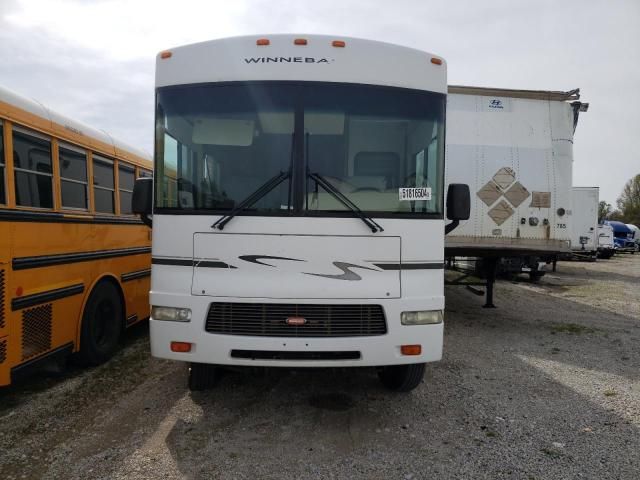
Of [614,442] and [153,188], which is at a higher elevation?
[153,188]

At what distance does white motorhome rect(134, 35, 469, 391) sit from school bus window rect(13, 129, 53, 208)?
104 cm

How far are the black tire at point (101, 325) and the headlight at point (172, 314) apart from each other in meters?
1.79

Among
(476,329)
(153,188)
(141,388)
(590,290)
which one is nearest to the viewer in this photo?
(153,188)

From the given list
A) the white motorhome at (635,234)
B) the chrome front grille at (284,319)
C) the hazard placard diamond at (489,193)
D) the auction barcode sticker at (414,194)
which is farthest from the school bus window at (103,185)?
the white motorhome at (635,234)

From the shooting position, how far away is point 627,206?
59594 mm

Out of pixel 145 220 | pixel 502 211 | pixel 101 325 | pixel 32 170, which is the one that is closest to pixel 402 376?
pixel 145 220

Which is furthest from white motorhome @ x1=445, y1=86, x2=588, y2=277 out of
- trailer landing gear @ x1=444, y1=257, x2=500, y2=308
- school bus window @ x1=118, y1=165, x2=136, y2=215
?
school bus window @ x1=118, y1=165, x2=136, y2=215

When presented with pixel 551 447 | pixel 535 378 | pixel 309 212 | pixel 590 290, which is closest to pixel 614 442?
pixel 551 447

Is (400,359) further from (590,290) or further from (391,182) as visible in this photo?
(590,290)

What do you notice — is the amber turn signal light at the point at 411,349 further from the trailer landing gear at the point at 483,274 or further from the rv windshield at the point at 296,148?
the trailer landing gear at the point at 483,274

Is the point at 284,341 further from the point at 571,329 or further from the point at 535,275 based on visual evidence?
the point at 535,275

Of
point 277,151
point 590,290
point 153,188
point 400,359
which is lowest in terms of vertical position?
point 590,290

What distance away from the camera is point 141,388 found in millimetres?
4672

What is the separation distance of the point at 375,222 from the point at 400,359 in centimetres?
108
